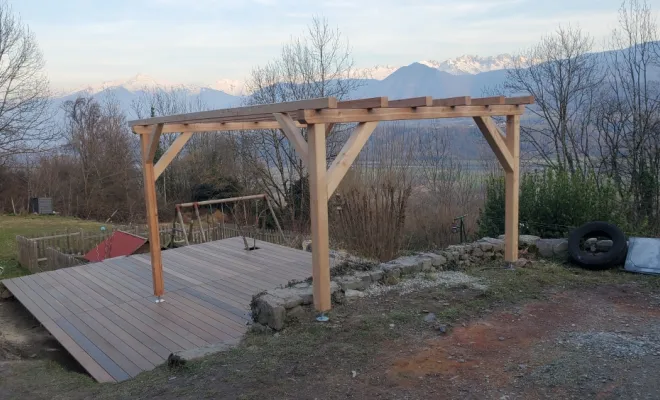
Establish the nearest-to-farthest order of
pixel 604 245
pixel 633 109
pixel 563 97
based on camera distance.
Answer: pixel 604 245 < pixel 633 109 < pixel 563 97

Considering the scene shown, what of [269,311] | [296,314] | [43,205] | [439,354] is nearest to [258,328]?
[269,311]

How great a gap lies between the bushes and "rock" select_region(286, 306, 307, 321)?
4891 mm

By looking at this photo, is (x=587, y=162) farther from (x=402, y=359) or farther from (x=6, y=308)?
Answer: (x=6, y=308)

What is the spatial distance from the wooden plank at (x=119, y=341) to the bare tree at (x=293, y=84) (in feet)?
37.5

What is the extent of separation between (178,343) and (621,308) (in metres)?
4.15

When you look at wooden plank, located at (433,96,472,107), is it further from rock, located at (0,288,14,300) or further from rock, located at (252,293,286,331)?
rock, located at (0,288,14,300)

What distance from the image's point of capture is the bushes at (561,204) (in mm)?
7645

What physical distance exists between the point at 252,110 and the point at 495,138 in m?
2.83

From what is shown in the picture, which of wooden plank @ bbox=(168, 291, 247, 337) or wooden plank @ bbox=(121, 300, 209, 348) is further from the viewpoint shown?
wooden plank @ bbox=(168, 291, 247, 337)

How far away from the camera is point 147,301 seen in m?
6.05

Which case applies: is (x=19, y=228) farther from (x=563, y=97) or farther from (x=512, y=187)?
(x=563, y=97)

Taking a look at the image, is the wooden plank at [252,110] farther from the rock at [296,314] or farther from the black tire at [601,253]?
the black tire at [601,253]

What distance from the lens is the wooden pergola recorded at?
14.0 ft

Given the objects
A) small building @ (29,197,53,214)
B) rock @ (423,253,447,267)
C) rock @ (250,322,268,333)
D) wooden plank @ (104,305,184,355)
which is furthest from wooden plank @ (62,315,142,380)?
small building @ (29,197,53,214)
